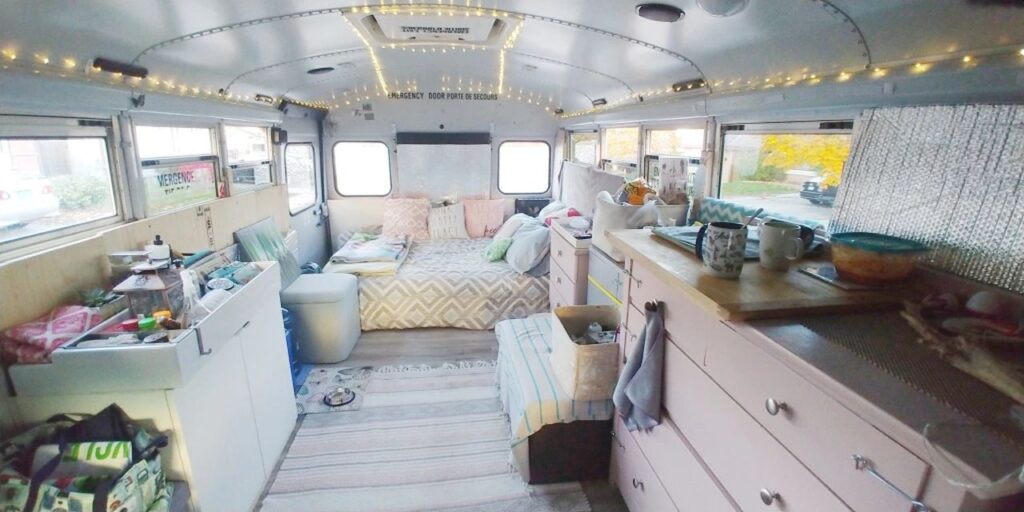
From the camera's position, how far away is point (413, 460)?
2.26 meters

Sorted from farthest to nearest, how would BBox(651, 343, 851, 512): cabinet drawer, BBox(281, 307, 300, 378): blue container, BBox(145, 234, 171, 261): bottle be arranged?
BBox(281, 307, 300, 378): blue container, BBox(145, 234, 171, 261): bottle, BBox(651, 343, 851, 512): cabinet drawer

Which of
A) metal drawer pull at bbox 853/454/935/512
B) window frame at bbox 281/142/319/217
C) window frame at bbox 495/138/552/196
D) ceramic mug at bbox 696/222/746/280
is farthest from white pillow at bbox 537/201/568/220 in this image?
metal drawer pull at bbox 853/454/935/512

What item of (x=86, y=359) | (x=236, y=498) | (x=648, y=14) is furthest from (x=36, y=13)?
(x=648, y=14)

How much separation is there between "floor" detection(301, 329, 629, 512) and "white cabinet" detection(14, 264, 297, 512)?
1.00m

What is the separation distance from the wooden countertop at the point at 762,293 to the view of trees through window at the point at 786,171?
590 millimetres

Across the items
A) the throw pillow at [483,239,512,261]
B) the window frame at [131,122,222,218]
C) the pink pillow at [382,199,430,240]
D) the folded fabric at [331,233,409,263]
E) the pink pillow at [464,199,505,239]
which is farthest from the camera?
the pink pillow at [464,199,505,239]

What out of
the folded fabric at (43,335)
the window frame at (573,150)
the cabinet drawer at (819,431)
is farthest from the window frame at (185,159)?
the window frame at (573,150)

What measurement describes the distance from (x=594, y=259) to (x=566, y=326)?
0.50 meters

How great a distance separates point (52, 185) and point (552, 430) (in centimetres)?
216

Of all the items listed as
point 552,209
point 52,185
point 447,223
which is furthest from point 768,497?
point 447,223

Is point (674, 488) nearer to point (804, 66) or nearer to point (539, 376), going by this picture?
point (539, 376)

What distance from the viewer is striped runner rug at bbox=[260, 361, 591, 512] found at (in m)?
1.99

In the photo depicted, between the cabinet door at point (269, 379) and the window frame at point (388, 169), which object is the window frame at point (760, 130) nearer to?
the cabinet door at point (269, 379)

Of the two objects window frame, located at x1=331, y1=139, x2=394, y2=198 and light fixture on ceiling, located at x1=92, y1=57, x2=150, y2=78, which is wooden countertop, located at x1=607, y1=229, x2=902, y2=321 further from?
window frame, located at x1=331, y1=139, x2=394, y2=198
